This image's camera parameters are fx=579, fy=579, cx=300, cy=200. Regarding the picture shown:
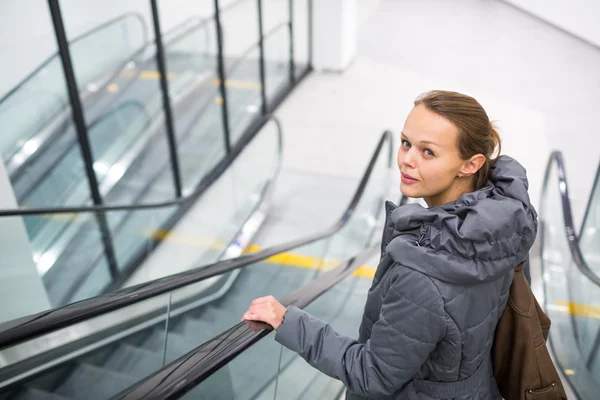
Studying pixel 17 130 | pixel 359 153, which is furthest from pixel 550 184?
pixel 17 130

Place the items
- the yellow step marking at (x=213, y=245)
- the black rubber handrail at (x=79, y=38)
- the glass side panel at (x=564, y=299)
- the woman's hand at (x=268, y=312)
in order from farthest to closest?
1. the black rubber handrail at (x=79, y=38)
2. the yellow step marking at (x=213, y=245)
3. the glass side panel at (x=564, y=299)
4. the woman's hand at (x=268, y=312)

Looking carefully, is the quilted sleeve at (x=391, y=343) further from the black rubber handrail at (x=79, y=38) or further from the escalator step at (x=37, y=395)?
the black rubber handrail at (x=79, y=38)

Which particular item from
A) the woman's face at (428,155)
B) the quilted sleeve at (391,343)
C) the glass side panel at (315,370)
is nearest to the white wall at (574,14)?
the glass side panel at (315,370)

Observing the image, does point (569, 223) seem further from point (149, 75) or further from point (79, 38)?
point (79, 38)

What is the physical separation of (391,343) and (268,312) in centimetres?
47

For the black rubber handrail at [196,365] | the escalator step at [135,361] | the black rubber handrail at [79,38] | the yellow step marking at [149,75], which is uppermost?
the black rubber handrail at [196,365]

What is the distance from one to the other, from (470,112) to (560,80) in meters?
8.59

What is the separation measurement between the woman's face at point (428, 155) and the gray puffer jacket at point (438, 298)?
83 mm

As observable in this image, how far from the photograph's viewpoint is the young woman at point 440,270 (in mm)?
1358

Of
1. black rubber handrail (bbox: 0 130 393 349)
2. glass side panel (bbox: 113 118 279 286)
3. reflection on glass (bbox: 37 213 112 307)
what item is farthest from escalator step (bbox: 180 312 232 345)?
glass side panel (bbox: 113 118 279 286)

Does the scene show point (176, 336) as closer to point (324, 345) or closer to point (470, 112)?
point (324, 345)

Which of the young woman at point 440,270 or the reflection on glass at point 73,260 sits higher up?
the young woman at point 440,270

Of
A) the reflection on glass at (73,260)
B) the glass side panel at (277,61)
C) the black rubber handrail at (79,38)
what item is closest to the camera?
the reflection on glass at (73,260)

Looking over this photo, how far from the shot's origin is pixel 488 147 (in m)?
1.53
